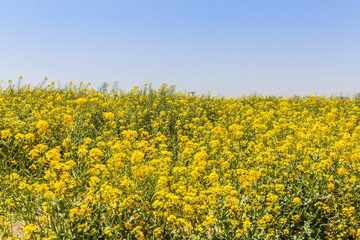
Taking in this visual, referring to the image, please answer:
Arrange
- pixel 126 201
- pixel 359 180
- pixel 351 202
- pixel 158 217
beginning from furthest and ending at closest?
pixel 359 180 → pixel 351 202 → pixel 158 217 → pixel 126 201

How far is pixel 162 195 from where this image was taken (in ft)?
8.93

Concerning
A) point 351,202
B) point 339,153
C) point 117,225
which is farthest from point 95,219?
point 339,153

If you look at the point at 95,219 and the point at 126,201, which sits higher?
the point at 126,201

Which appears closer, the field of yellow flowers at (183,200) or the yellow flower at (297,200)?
the field of yellow flowers at (183,200)

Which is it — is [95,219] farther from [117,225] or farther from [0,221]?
[0,221]

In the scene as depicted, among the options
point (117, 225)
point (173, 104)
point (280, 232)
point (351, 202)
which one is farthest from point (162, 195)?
point (173, 104)

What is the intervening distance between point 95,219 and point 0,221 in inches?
36.2

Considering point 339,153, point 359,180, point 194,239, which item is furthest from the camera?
point 339,153

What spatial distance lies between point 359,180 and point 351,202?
463mm

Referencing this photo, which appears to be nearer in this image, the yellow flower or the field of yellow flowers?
the field of yellow flowers

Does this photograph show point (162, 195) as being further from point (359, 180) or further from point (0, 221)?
point (359, 180)

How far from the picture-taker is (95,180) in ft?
9.48

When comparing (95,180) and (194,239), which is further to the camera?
(95,180)

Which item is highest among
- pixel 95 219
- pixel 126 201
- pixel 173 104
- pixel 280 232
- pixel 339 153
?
pixel 173 104
